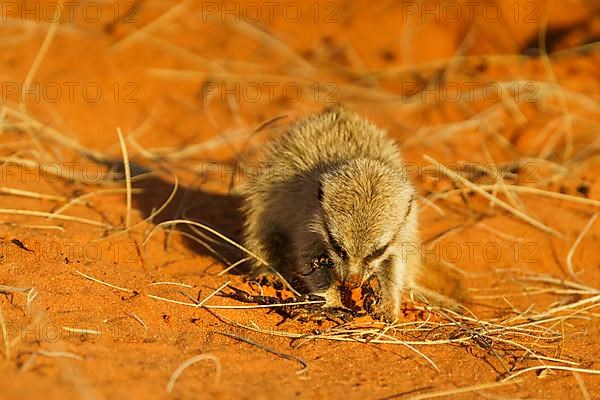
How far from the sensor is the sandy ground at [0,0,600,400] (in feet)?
13.9

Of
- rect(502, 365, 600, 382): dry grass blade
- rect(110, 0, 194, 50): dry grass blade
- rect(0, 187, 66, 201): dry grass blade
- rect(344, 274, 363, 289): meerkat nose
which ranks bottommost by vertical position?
rect(502, 365, 600, 382): dry grass blade

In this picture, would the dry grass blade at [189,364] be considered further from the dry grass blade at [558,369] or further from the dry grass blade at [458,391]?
the dry grass blade at [558,369]

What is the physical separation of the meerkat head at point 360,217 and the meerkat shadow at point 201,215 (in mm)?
1385

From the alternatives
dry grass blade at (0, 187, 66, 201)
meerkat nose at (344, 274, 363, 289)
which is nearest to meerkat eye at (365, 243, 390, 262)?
meerkat nose at (344, 274, 363, 289)

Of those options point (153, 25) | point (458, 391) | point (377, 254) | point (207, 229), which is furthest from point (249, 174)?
point (153, 25)

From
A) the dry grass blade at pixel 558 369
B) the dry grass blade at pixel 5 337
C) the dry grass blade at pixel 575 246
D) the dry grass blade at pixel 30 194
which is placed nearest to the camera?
the dry grass blade at pixel 5 337

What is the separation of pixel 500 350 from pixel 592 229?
259 centimetres

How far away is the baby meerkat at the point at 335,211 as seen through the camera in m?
4.70

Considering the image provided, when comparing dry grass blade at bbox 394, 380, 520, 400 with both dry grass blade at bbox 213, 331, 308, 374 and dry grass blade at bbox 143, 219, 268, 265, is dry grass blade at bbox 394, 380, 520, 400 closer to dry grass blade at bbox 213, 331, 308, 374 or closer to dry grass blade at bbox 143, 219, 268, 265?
dry grass blade at bbox 213, 331, 308, 374

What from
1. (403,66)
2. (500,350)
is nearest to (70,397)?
(500,350)

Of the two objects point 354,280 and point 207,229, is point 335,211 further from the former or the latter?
point 207,229

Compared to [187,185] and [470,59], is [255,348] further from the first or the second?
[470,59]

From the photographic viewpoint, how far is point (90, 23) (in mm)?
10266

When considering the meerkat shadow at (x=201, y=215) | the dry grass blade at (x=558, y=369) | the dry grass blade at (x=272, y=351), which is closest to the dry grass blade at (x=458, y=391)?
the dry grass blade at (x=558, y=369)
